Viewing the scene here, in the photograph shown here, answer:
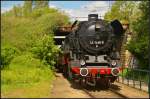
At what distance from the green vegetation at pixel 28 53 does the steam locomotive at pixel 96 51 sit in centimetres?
204

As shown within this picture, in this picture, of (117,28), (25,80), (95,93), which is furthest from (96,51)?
(25,80)

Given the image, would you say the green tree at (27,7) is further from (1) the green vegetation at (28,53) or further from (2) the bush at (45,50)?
(2) the bush at (45,50)

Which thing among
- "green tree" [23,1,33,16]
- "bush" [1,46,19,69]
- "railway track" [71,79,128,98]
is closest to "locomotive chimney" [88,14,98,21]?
"railway track" [71,79,128,98]

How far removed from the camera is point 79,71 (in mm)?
19562

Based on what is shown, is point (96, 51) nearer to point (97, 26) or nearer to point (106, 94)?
point (97, 26)

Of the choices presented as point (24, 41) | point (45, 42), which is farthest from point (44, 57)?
point (24, 41)

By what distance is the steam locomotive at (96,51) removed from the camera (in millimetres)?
19609

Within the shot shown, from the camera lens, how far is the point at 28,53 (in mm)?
29203

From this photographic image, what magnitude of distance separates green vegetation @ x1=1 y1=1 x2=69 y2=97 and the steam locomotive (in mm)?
2036

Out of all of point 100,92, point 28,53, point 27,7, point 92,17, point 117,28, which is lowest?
point 100,92

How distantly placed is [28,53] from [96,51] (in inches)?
399

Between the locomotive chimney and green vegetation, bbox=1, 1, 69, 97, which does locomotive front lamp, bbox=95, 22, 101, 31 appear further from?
green vegetation, bbox=1, 1, 69, 97

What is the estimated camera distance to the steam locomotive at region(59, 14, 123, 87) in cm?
1961

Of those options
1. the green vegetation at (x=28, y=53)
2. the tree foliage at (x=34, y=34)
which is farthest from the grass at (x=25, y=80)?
the tree foliage at (x=34, y=34)
